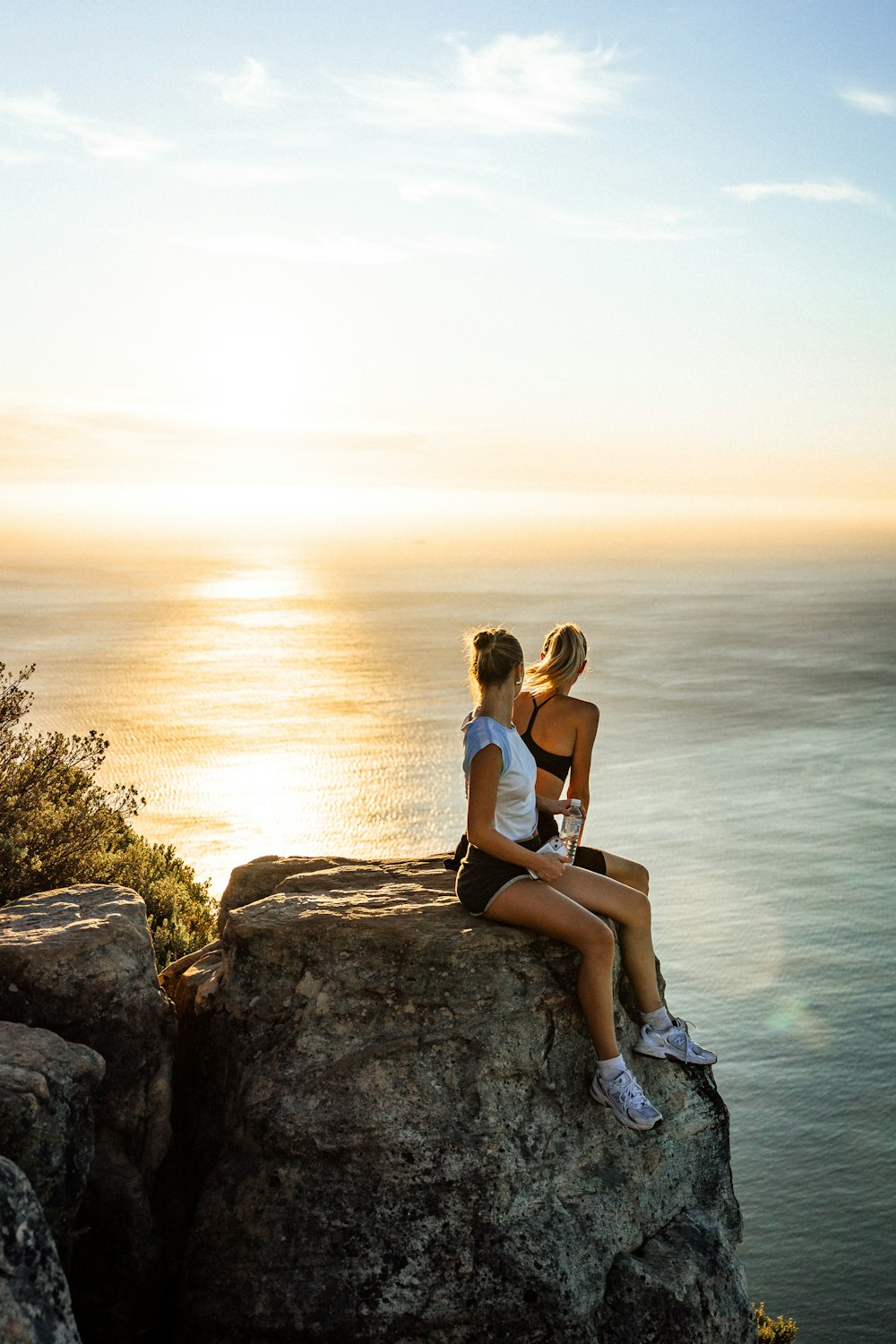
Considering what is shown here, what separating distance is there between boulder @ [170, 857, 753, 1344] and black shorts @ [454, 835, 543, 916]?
17 cm

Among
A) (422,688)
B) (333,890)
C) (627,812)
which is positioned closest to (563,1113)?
(333,890)

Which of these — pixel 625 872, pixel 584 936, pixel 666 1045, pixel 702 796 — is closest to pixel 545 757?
pixel 625 872

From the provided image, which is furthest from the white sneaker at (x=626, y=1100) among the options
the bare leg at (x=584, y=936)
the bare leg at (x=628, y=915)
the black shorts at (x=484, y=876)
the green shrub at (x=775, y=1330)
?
the green shrub at (x=775, y=1330)

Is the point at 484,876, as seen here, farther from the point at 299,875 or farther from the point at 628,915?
the point at 299,875

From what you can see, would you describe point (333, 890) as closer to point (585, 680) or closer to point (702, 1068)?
point (702, 1068)

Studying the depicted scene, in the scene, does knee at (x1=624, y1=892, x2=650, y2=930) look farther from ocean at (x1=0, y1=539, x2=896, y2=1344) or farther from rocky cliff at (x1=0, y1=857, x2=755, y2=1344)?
ocean at (x1=0, y1=539, x2=896, y2=1344)

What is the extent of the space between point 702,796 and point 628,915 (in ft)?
146

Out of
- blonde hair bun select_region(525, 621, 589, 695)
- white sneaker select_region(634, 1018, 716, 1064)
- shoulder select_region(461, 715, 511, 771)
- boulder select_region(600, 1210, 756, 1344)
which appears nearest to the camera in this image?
boulder select_region(600, 1210, 756, 1344)

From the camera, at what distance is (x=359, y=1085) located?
24.6 feet

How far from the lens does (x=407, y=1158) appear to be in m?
7.33

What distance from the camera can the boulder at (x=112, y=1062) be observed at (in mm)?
7367

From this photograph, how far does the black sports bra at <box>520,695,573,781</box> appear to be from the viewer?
9180 mm

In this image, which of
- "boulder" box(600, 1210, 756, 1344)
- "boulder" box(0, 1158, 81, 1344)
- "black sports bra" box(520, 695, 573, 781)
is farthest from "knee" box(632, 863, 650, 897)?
"boulder" box(0, 1158, 81, 1344)

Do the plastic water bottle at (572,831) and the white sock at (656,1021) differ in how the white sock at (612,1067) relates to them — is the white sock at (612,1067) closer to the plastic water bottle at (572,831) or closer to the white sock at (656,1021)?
the white sock at (656,1021)
